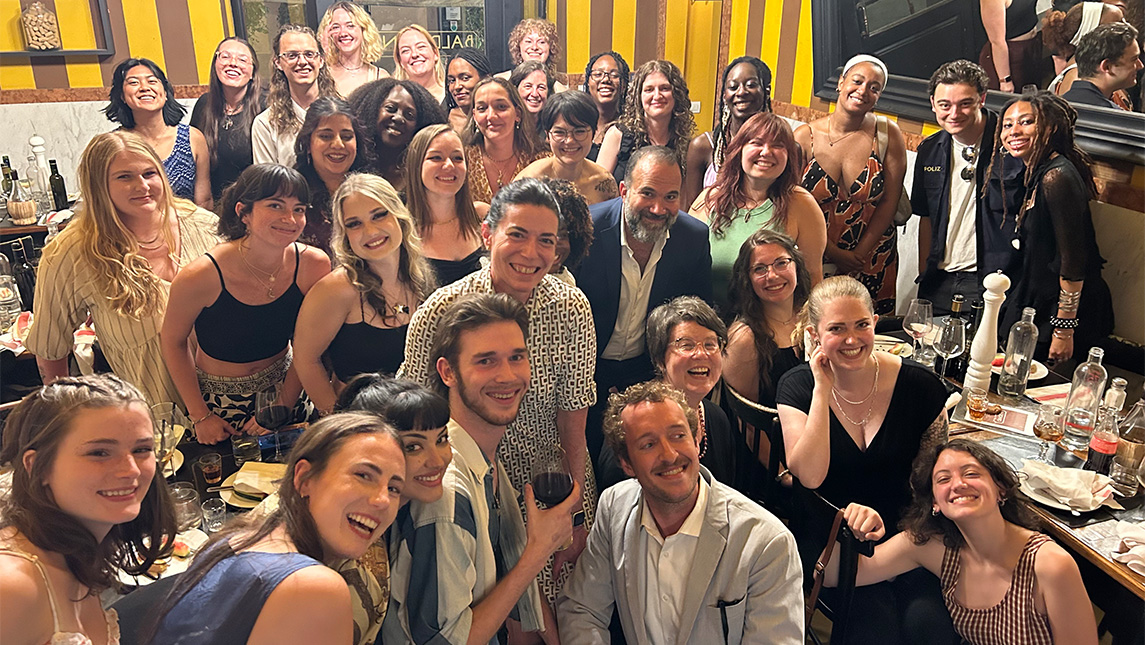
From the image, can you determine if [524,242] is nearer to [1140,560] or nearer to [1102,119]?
[1140,560]

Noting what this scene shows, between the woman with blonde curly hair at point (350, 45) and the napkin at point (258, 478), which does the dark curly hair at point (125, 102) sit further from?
the napkin at point (258, 478)

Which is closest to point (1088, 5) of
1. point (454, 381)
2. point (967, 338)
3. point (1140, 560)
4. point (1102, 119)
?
point (1102, 119)

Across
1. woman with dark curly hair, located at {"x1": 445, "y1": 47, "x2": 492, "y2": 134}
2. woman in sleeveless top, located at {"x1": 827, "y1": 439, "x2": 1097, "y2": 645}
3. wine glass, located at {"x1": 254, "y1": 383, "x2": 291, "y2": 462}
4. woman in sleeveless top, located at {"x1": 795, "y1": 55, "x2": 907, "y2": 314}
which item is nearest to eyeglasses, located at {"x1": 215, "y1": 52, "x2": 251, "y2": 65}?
woman with dark curly hair, located at {"x1": 445, "y1": 47, "x2": 492, "y2": 134}

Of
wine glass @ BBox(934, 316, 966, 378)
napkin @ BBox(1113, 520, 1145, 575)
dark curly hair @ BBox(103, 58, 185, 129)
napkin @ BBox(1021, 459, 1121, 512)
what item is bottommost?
napkin @ BBox(1113, 520, 1145, 575)

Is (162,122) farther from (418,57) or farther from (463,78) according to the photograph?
(463,78)

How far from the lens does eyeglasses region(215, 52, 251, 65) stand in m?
2.07

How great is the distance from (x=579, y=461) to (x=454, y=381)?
0.55 m

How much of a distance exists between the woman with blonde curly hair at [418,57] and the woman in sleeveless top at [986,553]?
179 centimetres

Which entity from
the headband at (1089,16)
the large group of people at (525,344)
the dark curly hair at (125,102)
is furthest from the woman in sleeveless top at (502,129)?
the headband at (1089,16)

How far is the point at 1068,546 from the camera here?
2037 mm

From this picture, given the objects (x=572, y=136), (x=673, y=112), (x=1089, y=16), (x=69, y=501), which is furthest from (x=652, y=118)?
(x=69, y=501)

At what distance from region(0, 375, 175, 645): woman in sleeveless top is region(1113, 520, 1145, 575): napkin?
7.01 ft

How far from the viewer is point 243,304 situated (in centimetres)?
187

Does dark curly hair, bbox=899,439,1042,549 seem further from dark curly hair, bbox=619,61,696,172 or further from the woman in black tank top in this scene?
the woman in black tank top
